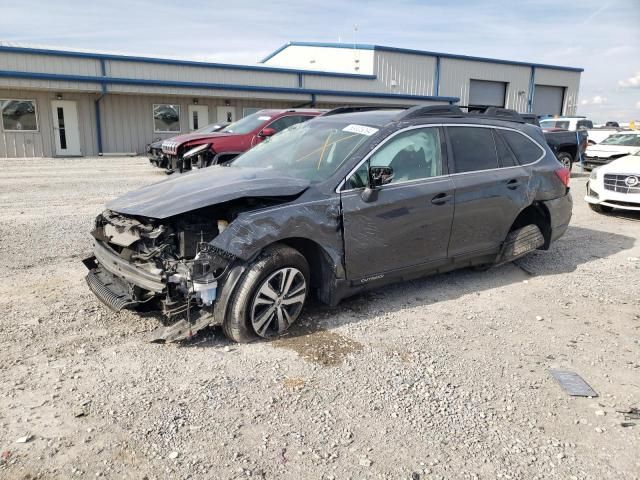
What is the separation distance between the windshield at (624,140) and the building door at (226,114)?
52.2 ft

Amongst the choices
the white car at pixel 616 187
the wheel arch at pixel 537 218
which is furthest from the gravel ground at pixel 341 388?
the white car at pixel 616 187

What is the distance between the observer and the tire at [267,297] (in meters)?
3.96

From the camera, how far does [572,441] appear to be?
307 cm

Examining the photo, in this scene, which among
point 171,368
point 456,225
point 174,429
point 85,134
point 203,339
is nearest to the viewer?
point 174,429

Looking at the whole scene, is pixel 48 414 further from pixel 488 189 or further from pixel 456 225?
pixel 488 189

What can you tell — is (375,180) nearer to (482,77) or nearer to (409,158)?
(409,158)

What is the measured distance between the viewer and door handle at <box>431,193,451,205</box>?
4.97 m

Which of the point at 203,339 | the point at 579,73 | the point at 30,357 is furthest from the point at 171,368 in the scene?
the point at 579,73

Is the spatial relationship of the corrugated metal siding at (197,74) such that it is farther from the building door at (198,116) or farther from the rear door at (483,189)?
the rear door at (483,189)

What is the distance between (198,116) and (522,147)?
68.6 ft

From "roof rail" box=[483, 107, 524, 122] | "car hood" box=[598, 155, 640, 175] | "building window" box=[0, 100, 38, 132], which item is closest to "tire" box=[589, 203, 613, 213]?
"car hood" box=[598, 155, 640, 175]

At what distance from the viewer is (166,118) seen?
2402 centimetres

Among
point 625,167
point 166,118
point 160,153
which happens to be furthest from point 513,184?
point 166,118

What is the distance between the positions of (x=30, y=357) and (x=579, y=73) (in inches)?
1765
